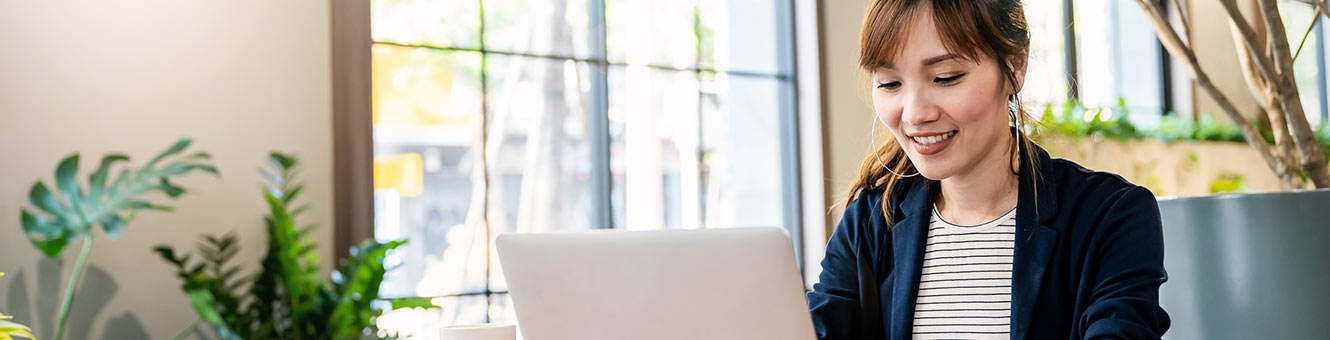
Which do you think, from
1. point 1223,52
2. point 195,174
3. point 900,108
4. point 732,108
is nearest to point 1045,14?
point 1223,52

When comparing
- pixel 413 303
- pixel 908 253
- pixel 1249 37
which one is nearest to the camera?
pixel 908 253

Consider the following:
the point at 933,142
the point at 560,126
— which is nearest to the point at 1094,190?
the point at 933,142

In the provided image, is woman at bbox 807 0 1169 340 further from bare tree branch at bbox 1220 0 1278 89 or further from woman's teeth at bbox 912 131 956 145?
bare tree branch at bbox 1220 0 1278 89

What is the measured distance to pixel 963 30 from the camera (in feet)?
3.87

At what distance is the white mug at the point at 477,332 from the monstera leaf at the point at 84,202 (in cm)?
131

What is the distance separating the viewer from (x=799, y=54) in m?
4.15

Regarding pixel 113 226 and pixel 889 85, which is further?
pixel 113 226

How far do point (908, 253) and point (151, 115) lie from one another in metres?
2.06

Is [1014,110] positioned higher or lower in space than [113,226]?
higher

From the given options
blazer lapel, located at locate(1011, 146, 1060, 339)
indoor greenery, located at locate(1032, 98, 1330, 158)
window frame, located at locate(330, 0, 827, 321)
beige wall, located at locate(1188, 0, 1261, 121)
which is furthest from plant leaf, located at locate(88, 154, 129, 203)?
beige wall, located at locate(1188, 0, 1261, 121)

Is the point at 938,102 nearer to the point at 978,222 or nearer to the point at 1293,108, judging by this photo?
the point at 978,222

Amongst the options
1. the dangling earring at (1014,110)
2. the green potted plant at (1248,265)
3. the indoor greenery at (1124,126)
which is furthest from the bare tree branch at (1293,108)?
the indoor greenery at (1124,126)

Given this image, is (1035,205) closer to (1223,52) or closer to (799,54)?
(799,54)

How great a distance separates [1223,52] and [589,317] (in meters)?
6.03
